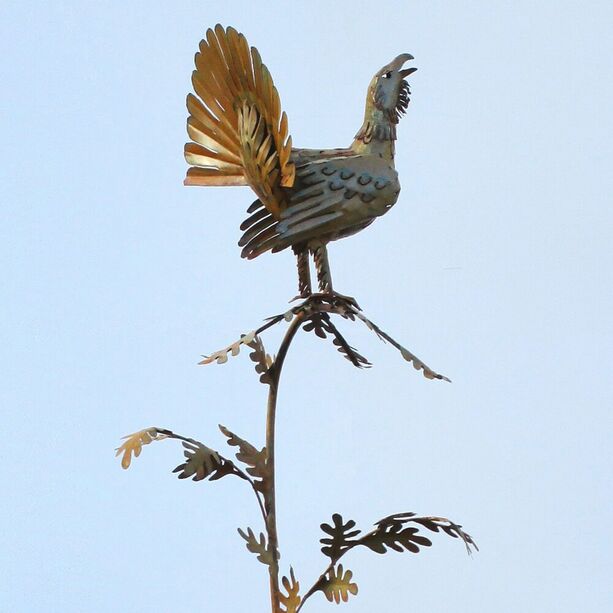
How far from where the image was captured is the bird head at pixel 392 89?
528 centimetres

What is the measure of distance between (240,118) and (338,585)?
1331 mm

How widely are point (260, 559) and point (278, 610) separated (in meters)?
0.15

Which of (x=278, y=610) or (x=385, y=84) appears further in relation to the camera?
(x=385, y=84)

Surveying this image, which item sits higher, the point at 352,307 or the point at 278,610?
the point at 352,307

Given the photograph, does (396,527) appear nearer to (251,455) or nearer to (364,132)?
(251,455)

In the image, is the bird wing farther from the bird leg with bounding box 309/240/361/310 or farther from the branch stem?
the branch stem

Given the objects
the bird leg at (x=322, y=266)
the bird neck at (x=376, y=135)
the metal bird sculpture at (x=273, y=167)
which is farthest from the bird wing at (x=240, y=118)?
the bird neck at (x=376, y=135)

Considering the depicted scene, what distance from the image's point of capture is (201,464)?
196 inches

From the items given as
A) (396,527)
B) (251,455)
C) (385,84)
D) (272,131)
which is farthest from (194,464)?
(385,84)

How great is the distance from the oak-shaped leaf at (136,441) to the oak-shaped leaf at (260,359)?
0.33 m

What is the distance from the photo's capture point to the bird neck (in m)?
5.21

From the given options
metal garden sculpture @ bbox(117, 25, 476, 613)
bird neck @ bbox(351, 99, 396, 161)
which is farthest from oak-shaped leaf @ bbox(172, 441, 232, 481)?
bird neck @ bbox(351, 99, 396, 161)

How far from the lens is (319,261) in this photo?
5109mm

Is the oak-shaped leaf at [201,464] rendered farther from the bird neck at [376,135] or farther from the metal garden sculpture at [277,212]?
the bird neck at [376,135]
